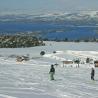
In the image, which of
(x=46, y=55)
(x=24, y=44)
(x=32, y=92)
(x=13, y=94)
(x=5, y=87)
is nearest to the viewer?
(x=13, y=94)

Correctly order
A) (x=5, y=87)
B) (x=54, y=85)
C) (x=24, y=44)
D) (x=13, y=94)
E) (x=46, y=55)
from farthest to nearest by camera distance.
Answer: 1. (x=24, y=44)
2. (x=46, y=55)
3. (x=54, y=85)
4. (x=5, y=87)
5. (x=13, y=94)

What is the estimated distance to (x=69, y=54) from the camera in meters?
65.9

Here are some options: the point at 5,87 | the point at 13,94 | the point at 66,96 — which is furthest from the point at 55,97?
the point at 5,87

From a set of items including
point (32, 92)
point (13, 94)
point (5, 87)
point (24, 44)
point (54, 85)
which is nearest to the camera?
point (13, 94)

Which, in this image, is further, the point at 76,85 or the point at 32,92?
the point at 76,85

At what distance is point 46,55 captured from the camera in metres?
62.9

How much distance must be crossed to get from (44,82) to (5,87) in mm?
4644

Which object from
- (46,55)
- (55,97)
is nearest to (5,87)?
(55,97)

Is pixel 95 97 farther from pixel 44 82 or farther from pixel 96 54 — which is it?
pixel 96 54

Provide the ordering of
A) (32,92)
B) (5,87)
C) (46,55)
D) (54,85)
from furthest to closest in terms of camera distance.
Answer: (46,55) < (54,85) < (5,87) < (32,92)

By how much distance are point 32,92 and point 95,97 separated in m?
3.28

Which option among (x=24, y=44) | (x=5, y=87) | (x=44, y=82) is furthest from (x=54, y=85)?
(x=24, y=44)

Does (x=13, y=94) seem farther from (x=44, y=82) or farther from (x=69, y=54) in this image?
(x=69, y=54)

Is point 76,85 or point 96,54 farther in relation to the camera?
point 96,54
